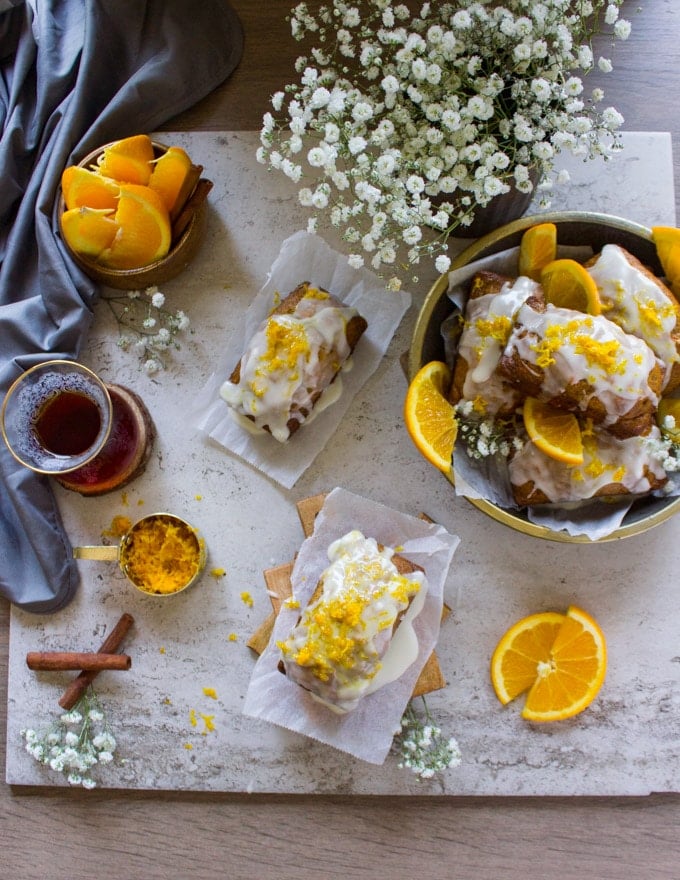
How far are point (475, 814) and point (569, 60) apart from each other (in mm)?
1940

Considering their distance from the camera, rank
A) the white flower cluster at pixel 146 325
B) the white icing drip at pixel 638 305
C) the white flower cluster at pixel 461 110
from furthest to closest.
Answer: the white flower cluster at pixel 146 325 < the white icing drip at pixel 638 305 < the white flower cluster at pixel 461 110

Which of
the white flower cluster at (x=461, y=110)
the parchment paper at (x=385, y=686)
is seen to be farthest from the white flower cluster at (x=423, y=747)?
→ the white flower cluster at (x=461, y=110)

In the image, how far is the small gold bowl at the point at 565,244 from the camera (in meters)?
1.91

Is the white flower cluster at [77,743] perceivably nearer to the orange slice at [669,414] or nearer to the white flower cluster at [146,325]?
the white flower cluster at [146,325]

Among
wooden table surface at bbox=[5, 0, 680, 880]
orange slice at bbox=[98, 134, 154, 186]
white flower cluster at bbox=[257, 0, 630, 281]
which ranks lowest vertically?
wooden table surface at bbox=[5, 0, 680, 880]

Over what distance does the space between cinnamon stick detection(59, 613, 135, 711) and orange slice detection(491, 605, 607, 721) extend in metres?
1.03

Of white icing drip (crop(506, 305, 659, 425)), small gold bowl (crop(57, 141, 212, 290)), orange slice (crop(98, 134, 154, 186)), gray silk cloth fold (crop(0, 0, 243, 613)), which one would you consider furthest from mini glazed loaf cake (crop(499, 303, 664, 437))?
gray silk cloth fold (crop(0, 0, 243, 613))

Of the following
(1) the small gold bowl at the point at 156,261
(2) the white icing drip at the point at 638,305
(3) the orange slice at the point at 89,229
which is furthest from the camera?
(1) the small gold bowl at the point at 156,261

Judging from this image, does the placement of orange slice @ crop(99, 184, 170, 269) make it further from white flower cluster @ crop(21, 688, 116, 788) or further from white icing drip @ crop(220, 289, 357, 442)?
white flower cluster @ crop(21, 688, 116, 788)

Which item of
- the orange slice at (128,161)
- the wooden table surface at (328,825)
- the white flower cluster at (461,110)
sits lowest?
the wooden table surface at (328,825)

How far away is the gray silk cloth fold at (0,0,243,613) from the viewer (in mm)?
2201

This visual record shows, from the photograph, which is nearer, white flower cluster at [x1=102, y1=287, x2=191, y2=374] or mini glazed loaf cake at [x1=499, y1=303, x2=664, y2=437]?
mini glazed loaf cake at [x1=499, y1=303, x2=664, y2=437]

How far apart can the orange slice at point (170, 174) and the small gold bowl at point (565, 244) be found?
73 cm

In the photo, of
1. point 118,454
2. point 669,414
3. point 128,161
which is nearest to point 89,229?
point 128,161
